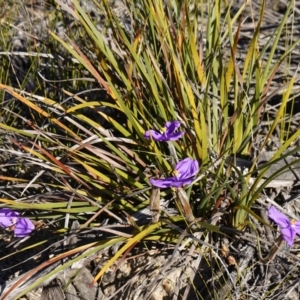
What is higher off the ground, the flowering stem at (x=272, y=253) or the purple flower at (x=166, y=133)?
the purple flower at (x=166, y=133)

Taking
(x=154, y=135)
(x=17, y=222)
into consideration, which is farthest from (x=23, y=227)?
(x=154, y=135)

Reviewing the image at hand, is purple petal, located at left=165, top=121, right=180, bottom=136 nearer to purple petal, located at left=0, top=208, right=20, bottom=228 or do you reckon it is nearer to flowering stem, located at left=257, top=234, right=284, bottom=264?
flowering stem, located at left=257, top=234, right=284, bottom=264

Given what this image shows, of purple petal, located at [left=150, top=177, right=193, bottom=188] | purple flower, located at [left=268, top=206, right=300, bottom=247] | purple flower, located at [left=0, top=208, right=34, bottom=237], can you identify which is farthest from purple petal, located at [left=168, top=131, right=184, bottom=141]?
purple flower, located at [left=0, top=208, right=34, bottom=237]

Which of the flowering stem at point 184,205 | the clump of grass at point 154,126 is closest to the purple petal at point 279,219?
the clump of grass at point 154,126

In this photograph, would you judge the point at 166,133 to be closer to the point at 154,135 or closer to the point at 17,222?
the point at 154,135

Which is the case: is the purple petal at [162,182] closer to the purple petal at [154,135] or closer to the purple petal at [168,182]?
the purple petal at [168,182]

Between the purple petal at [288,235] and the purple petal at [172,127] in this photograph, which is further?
the purple petal at [172,127]

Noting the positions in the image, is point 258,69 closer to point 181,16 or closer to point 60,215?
point 181,16

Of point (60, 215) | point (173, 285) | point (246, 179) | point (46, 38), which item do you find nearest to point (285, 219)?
point (246, 179)
